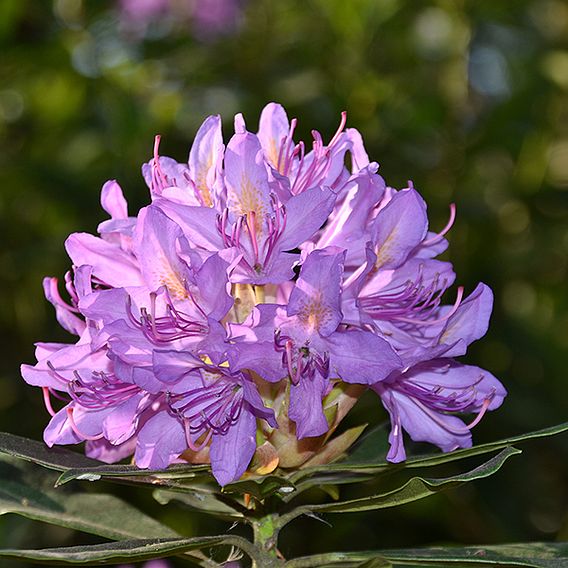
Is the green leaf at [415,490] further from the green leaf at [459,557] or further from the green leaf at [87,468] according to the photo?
the green leaf at [87,468]

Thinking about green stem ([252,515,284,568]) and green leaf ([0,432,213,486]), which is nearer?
green leaf ([0,432,213,486])

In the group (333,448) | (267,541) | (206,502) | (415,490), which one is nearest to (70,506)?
(206,502)

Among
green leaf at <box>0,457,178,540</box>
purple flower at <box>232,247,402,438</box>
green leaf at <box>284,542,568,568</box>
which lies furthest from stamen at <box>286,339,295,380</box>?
green leaf at <box>0,457,178,540</box>

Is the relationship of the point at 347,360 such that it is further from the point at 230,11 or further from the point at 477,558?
the point at 230,11

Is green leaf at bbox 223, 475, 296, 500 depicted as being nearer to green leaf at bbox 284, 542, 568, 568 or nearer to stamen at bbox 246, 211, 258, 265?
green leaf at bbox 284, 542, 568, 568

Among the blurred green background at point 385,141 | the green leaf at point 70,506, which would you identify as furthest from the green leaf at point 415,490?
the blurred green background at point 385,141

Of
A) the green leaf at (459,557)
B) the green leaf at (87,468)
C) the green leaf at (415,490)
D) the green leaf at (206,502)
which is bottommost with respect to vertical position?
the green leaf at (459,557)
